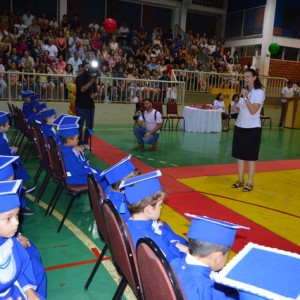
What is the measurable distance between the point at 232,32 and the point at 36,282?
20.9 m

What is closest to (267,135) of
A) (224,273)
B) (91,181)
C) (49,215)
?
(49,215)

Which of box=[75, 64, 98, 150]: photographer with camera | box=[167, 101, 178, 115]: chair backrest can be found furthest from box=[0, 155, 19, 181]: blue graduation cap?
box=[167, 101, 178, 115]: chair backrest

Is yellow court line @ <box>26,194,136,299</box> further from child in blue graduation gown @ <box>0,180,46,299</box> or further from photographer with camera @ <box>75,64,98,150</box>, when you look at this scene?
photographer with camera @ <box>75,64,98,150</box>

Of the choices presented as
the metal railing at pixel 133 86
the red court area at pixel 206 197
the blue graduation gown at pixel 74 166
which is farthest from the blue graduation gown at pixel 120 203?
the metal railing at pixel 133 86

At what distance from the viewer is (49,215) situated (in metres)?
4.06

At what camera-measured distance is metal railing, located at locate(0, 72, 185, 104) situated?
10.9m

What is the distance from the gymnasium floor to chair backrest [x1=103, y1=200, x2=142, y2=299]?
0.68 metres

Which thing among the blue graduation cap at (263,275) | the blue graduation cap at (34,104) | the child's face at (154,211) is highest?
the blue graduation cap at (263,275)

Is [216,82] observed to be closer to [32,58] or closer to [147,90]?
[147,90]

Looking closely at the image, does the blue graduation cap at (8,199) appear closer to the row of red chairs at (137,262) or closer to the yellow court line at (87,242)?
the row of red chairs at (137,262)

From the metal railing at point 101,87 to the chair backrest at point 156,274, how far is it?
28.4ft

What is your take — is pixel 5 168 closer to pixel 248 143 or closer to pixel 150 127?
pixel 248 143

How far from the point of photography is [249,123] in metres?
4.95

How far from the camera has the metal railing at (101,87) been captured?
10.9 meters
